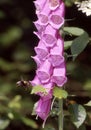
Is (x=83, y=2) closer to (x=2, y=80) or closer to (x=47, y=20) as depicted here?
(x=47, y=20)

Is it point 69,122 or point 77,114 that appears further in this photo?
point 69,122

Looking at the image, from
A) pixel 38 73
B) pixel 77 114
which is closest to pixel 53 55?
pixel 38 73

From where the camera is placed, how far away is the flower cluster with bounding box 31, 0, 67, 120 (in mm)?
1952

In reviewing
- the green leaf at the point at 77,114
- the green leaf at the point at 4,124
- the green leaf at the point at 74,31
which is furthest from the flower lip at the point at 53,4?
the green leaf at the point at 4,124

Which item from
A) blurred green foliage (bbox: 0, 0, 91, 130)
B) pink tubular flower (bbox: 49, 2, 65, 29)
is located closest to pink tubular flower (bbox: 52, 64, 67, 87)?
pink tubular flower (bbox: 49, 2, 65, 29)

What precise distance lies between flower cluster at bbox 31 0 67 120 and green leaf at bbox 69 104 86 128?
0.56ft

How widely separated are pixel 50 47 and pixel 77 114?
10.8 inches

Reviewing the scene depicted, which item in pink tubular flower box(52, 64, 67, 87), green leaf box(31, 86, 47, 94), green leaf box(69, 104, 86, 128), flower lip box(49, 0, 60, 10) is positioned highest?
flower lip box(49, 0, 60, 10)

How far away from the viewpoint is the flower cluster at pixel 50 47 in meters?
1.95

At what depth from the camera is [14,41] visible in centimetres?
456

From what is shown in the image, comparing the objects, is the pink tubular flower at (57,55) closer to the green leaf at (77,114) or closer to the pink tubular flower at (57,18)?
the pink tubular flower at (57,18)

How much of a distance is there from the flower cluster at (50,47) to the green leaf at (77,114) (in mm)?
170

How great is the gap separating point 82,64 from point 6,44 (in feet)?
2.32

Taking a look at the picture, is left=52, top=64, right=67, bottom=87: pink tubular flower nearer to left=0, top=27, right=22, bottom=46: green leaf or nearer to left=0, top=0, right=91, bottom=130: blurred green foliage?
left=0, top=0, right=91, bottom=130: blurred green foliage
